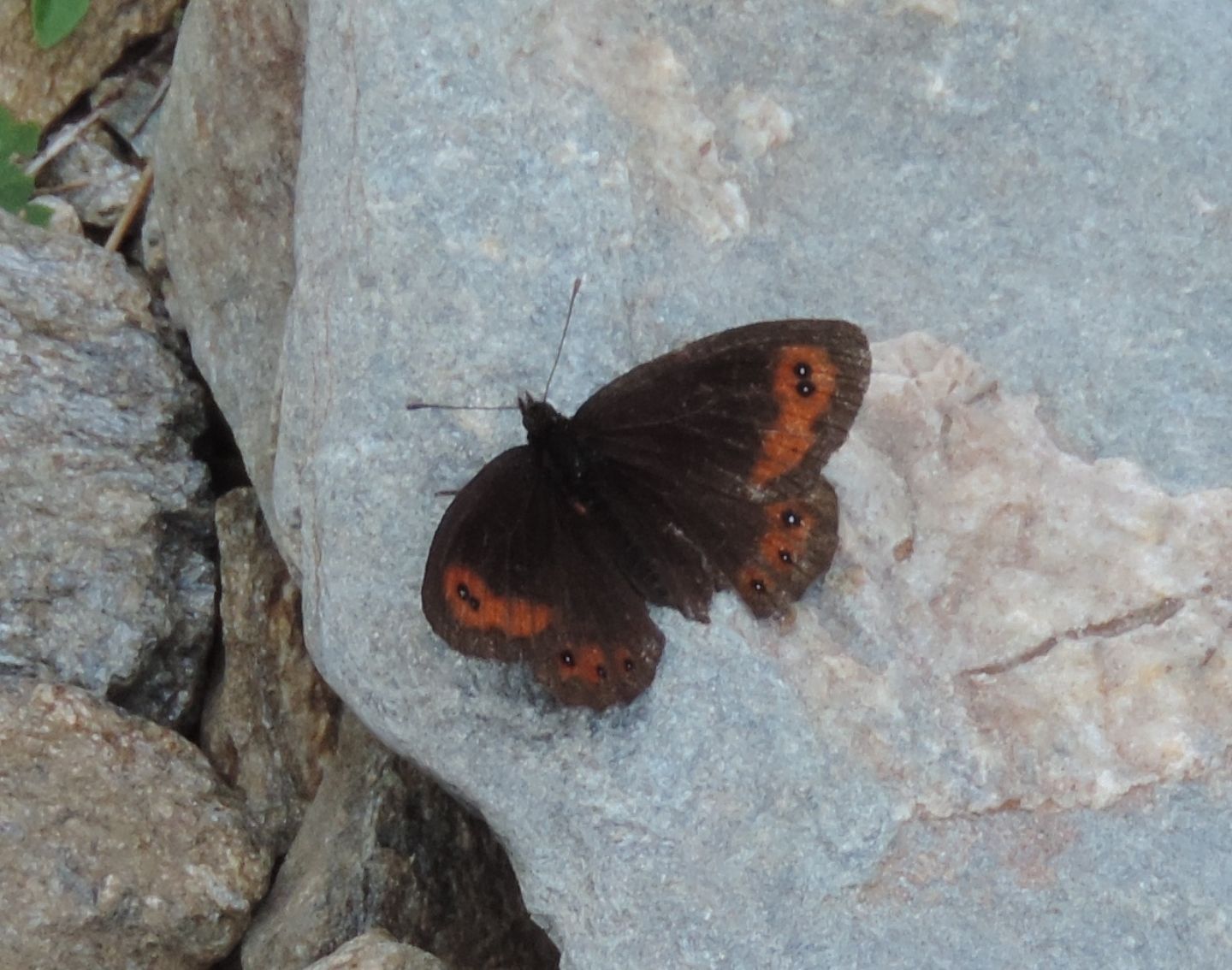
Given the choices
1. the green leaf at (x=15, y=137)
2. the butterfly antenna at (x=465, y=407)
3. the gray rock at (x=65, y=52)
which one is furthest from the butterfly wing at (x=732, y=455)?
the gray rock at (x=65, y=52)

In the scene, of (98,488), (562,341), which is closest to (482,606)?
(562,341)

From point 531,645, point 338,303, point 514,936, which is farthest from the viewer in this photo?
point 514,936

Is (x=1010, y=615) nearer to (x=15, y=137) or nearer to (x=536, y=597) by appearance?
(x=536, y=597)

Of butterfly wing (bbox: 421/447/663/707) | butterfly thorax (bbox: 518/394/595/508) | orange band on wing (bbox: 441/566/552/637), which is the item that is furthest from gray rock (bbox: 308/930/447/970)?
butterfly thorax (bbox: 518/394/595/508)

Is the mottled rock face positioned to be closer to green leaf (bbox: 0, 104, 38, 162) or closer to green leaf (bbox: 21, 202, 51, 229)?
green leaf (bbox: 21, 202, 51, 229)

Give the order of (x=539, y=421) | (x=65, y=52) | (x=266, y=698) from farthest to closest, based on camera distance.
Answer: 1. (x=65, y=52)
2. (x=266, y=698)
3. (x=539, y=421)

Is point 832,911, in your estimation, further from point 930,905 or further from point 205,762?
point 205,762

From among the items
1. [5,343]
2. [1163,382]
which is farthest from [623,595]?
[5,343]

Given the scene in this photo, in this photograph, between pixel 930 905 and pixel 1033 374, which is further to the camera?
pixel 1033 374
